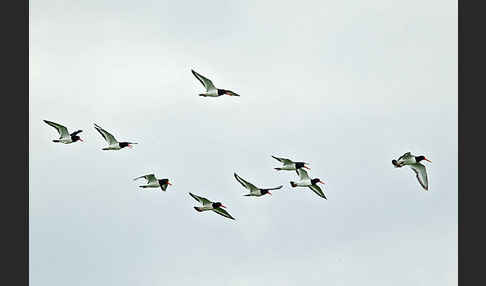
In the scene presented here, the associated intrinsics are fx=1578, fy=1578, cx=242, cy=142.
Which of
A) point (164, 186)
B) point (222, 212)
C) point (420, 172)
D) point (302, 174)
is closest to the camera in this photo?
→ point (420, 172)

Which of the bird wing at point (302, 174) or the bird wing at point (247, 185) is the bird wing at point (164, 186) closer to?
the bird wing at point (247, 185)

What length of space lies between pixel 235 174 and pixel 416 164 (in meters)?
7.10

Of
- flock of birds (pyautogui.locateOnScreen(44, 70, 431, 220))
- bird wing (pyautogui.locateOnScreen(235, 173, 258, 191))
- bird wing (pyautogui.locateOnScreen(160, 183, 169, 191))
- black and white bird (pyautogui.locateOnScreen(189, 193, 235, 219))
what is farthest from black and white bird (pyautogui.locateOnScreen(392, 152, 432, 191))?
bird wing (pyautogui.locateOnScreen(160, 183, 169, 191))

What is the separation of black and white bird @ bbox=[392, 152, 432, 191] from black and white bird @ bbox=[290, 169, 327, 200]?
→ 500cm

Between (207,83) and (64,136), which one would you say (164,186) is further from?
(207,83)

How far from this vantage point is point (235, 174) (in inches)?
2442

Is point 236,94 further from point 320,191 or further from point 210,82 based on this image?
point 320,191

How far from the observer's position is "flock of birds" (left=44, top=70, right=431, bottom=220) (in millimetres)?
60219

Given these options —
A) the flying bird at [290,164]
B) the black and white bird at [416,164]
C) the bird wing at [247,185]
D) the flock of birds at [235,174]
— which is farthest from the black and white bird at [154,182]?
the black and white bird at [416,164]

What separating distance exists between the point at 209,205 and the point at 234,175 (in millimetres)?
1586

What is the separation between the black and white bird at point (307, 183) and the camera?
2511 inches

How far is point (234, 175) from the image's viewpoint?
62031 mm

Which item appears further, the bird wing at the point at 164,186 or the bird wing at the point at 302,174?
the bird wing at the point at 302,174

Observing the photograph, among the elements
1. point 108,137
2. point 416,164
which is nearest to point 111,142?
point 108,137
